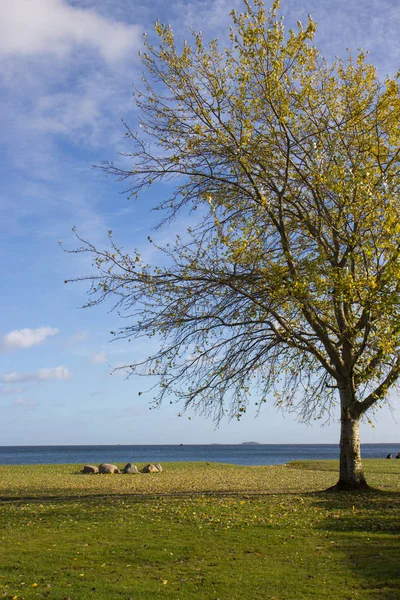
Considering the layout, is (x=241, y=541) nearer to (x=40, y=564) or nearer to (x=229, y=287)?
(x=40, y=564)

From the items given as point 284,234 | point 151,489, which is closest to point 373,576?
point 284,234

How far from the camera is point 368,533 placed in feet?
39.0

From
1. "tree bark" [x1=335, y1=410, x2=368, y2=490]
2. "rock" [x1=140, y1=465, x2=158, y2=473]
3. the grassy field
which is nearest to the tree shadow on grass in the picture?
the grassy field

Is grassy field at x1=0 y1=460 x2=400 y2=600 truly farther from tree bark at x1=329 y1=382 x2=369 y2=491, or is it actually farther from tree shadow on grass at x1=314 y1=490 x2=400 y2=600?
tree bark at x1=329 y1=382 x2=369 y2=491

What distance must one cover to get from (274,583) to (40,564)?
3.67m

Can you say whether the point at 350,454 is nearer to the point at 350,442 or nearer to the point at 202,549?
the point at 350,442

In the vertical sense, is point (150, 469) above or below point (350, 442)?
below

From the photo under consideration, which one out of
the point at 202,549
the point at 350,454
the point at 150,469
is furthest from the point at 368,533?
the point at 150,469

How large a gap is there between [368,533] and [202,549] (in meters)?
3.71

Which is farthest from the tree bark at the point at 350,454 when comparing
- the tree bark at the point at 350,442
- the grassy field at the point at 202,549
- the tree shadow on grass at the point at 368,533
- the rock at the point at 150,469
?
the rock at the point at 150,469

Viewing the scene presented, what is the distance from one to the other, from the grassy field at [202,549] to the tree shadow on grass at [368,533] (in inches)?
0.9

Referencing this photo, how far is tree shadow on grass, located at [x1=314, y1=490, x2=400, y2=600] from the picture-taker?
870 cm

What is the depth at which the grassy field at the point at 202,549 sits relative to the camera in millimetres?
8086

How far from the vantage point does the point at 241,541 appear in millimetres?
11031
